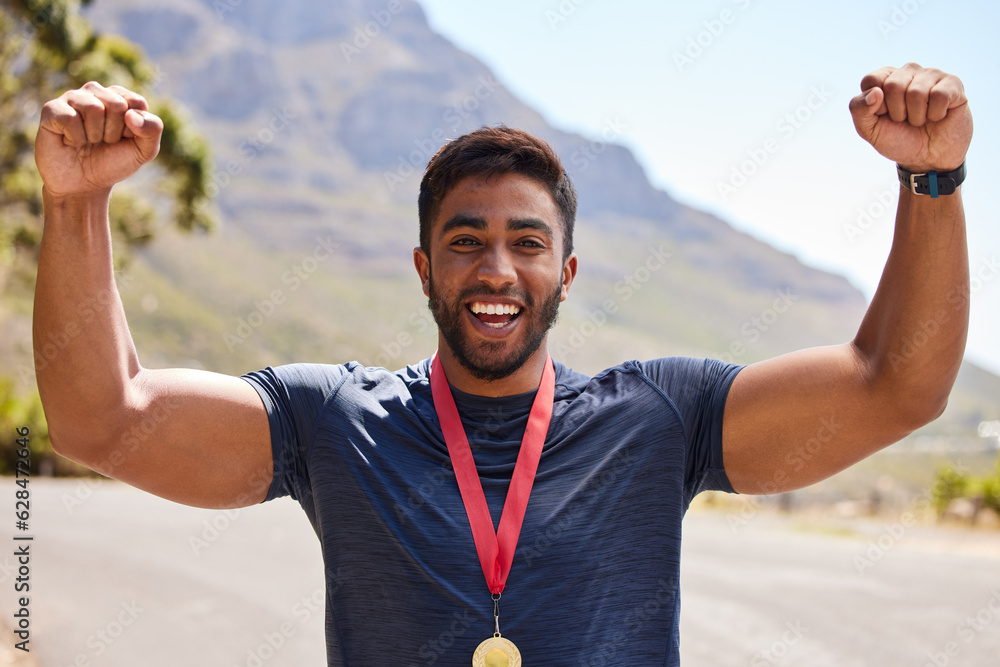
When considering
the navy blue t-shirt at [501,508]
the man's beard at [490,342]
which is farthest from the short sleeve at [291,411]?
the man's beard at [490,342]

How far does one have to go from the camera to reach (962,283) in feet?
6.38

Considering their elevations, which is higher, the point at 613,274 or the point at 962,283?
the point at 613,274

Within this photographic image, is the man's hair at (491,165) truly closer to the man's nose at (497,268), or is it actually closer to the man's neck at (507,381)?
the man's nose at (497,268)

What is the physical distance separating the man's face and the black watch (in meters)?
0.92

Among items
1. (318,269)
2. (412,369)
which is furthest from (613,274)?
(412,369)

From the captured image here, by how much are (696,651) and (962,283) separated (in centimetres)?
662

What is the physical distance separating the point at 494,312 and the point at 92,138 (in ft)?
3.41

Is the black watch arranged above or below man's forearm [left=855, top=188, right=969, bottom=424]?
above

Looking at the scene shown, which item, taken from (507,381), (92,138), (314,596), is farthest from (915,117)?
(314,596)

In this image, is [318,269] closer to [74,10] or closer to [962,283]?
[74,10]

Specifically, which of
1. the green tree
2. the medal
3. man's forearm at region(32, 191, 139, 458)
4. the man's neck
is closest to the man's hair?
the man's neck

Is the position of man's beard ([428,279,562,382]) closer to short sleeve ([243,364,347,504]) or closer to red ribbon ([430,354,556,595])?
red ribbon ([430,354,556,595])

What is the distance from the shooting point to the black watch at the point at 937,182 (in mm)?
1908

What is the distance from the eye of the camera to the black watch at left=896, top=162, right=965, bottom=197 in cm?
191
